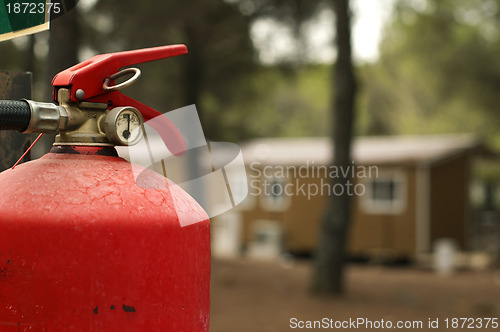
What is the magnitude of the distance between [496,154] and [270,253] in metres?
7.62

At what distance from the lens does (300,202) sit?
2009 centimetres

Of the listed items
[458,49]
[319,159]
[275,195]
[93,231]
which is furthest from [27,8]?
[458,49]

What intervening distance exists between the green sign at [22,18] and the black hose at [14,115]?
34 centimetres

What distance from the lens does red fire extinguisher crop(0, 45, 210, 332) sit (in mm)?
1442

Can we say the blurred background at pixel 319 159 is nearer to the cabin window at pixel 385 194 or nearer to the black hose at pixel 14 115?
the cabin window at pixel 385 194

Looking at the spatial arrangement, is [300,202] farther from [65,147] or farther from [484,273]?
[65,147]

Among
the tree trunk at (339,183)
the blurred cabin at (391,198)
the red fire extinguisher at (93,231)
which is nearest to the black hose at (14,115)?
the red fire extinguisher at (93,231)

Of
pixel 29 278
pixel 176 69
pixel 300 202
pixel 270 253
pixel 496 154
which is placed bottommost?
pixel 270 253

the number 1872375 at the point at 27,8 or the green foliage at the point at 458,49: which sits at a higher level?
the green foliage at the point at 458,49

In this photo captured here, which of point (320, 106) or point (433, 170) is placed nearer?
point (433, 170)

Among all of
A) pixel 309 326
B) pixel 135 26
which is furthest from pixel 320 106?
pixel 309 326

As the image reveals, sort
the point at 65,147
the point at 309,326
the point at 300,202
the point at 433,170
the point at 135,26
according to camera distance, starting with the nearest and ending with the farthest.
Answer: the point at 65,147, the point at 309,326, the point at 135,26, the point at 433,170, the point at 300,202

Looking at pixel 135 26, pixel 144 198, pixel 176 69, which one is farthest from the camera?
pixel 176 69

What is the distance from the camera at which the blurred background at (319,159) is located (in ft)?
36.8
